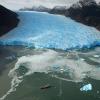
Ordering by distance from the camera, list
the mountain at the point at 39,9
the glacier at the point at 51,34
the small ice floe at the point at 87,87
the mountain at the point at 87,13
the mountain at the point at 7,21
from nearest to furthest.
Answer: the small ice floe at the point at 87,87
the glacier at the point at 51,34
the mountain at the point at 7,21
the mountain at the point at 87,13
the mountain at the point at 39,9

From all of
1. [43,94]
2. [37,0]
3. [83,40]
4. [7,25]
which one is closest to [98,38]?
[83,40]

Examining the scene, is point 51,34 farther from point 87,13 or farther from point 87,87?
point 87,87

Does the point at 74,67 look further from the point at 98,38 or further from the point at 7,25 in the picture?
the point at 7,25

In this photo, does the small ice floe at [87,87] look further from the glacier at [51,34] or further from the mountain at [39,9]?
the mountain at [39,9]

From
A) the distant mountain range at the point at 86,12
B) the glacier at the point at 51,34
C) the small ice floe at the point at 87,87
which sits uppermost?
the distant mountain range at the point at 86,12

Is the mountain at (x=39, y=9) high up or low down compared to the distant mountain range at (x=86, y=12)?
down

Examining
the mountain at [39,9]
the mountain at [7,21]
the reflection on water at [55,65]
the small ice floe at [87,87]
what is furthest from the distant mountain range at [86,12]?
the small ice floe at [87,87]

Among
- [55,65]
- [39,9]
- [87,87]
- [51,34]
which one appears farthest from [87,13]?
[87,87]
